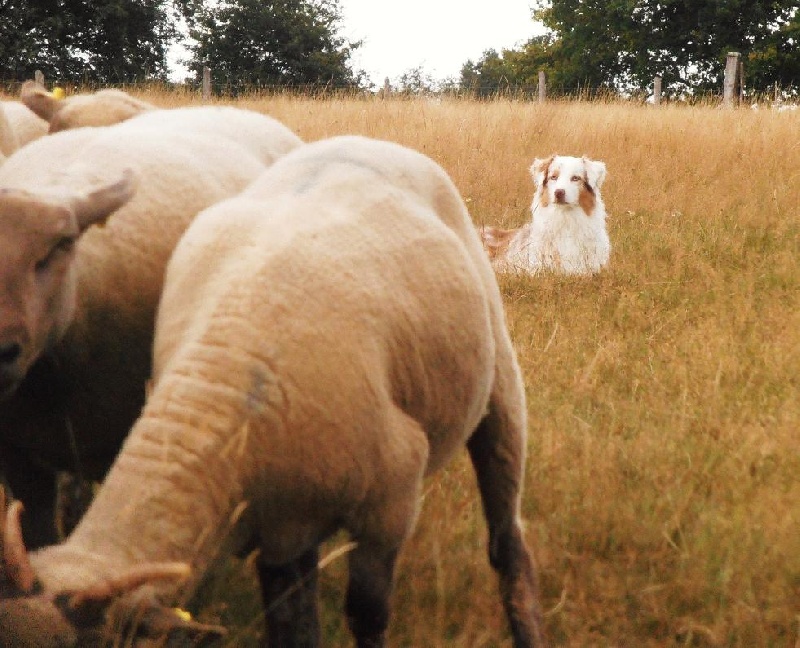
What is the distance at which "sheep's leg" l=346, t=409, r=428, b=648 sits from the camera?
7.33 ft

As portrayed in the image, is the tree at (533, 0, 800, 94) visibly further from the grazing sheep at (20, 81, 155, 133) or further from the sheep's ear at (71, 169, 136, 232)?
the sheep's ear at (71, 169, 136, 232)

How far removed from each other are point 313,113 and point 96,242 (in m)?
10.6

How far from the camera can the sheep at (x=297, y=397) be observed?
191 cm

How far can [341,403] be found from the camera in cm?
213

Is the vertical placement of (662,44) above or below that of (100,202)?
above

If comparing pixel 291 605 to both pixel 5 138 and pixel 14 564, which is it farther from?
pixel 5 138

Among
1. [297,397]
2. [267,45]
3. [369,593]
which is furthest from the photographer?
[267,45]

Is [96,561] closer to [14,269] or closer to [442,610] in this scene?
[14,269]

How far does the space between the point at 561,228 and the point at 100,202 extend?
6710 millimetres

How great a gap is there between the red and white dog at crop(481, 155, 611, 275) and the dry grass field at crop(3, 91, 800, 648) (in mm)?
288

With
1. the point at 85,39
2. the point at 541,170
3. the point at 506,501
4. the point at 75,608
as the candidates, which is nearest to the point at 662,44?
the point at 85,39

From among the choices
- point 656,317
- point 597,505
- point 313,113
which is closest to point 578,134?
point 313,113

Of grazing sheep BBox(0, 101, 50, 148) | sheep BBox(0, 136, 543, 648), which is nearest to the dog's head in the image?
grazing sheep BBox(0, 101, 50, 148)

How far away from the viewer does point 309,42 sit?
106 feet
